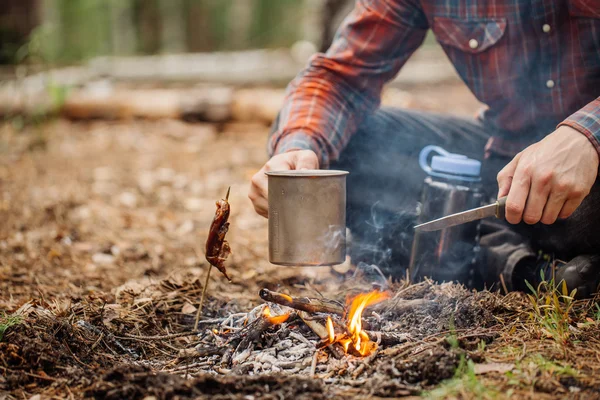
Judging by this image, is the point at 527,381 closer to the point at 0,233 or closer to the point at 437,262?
the point at 437,262

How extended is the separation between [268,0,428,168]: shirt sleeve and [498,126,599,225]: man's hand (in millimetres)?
1007

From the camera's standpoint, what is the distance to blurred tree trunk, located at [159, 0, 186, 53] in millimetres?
19297

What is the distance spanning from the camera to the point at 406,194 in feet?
10.1

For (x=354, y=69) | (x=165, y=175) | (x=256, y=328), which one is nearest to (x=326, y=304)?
(x=256, y=328)

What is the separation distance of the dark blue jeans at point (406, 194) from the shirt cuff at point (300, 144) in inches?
9.4

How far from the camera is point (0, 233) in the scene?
3971 mm

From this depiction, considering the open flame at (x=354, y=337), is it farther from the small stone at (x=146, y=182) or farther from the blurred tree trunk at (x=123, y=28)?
the blurred tree trunk at (x=123, y=28)

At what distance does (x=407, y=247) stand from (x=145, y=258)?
5.38 feet

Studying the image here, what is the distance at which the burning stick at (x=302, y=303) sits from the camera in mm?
2175

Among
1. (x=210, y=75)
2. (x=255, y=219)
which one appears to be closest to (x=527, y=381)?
(x=255, y=219)

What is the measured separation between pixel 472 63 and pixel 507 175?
1023 millimetres

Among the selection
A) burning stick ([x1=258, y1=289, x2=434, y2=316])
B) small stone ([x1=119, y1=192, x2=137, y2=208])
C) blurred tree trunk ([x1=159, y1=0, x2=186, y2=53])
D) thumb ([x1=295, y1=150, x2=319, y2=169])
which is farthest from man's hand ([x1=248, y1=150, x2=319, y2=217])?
blurred tree trunk ([x1=159, y1=0, x2=186, y2=53])

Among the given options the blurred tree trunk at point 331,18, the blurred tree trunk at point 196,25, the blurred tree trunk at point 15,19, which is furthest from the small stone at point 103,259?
the blurred tree trunk at point 196,25

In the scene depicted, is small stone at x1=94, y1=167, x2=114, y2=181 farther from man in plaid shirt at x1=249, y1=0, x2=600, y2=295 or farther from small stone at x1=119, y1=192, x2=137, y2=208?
man in plaid shirt at x1=249, y1=0, x2=600, y2=295
